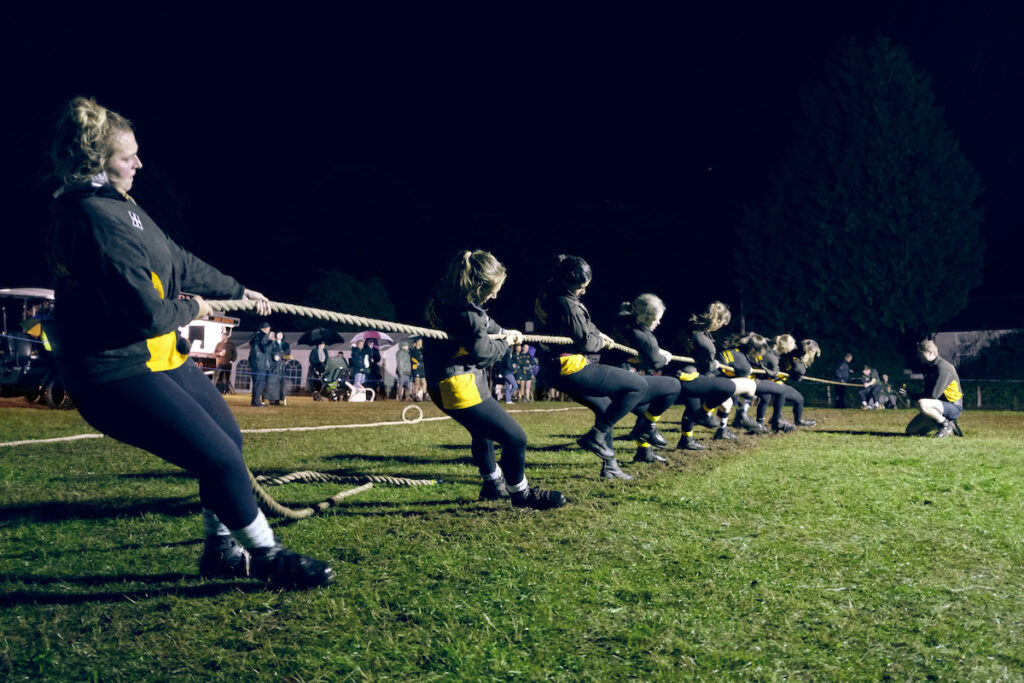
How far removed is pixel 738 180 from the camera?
117ft

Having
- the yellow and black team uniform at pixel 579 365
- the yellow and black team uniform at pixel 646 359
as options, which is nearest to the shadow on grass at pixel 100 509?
the yellow and black team uniform at pixel 579 365

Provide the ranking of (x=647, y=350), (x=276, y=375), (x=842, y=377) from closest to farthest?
(x=647, y=350) < (x=276, y=375) < (x=842, y=377)

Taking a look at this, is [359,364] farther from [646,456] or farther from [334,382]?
[646,456]

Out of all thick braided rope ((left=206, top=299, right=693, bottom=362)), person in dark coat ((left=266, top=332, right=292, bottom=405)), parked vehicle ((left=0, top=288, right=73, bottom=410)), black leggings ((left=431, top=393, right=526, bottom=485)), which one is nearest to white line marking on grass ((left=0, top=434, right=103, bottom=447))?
parked vehicle ((left=0, top=288, right=73, bottom=410))

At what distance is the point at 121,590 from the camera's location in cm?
359

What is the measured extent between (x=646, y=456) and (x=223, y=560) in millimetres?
5555

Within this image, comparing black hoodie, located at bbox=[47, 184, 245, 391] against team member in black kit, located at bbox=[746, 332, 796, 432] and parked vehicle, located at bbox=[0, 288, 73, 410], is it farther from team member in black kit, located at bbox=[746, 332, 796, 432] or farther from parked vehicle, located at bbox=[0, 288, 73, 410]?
parked vehicle, located at bbox=[0, 288, 73, 410]

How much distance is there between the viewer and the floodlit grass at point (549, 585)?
2.75m

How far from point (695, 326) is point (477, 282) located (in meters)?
5.18

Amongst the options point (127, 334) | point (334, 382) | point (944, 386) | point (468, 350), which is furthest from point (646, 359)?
point (334, 382)

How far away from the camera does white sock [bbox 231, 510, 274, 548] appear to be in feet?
11.1

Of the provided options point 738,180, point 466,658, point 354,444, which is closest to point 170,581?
point 466,658

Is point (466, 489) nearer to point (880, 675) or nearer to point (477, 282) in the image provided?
point (477, 282)

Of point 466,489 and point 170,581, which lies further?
point 466,489
